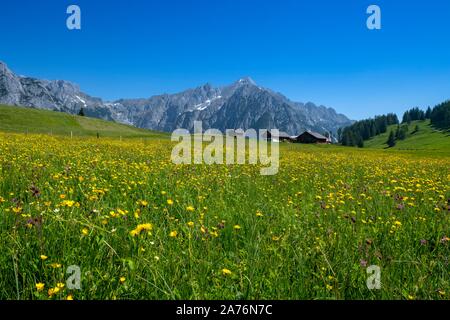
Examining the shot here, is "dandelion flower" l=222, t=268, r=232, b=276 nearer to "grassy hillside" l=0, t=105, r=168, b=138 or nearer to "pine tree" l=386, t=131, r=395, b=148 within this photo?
"grassy hillside" l=0, t=105, r=168, b=138

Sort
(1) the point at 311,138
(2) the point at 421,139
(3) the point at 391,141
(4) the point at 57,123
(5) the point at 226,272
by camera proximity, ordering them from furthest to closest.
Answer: (3) the point at 391,141 < (2) the point at 421,139 < (1) the point at 311,138 < (4) the point at 57,123 < (5) the point at 226,272

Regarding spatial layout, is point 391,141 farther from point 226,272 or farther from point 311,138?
point 226,272

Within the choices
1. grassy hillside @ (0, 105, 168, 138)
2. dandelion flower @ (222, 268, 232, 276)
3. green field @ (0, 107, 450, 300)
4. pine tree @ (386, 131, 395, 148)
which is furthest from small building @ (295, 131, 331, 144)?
dandelion flower @ (222, 268, 232, 276)

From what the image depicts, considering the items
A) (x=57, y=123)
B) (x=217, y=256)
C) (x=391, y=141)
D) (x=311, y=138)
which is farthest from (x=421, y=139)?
(x=217, y=256)

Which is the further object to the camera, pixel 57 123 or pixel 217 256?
pixel 57 123

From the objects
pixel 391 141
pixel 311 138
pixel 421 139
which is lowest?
pixel 391 141

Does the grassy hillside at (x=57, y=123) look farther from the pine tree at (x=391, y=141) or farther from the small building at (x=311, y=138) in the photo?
the pine tree at (x=391, y=141)

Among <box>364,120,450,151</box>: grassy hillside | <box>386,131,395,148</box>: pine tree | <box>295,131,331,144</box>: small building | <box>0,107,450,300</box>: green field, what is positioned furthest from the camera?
<box>386,131,395,148</box>: pine tree

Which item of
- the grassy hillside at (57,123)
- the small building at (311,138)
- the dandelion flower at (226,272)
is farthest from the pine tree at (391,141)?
the dandelion flower at (226,272)

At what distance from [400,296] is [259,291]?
1254 mm
